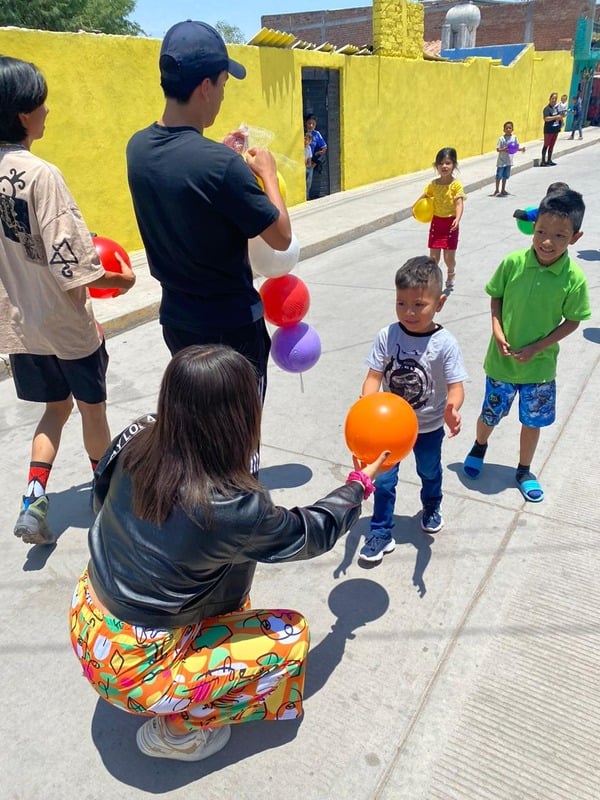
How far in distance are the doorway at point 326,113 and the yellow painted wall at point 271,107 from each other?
17 cm

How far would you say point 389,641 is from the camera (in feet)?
7.73

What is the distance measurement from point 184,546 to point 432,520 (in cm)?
161

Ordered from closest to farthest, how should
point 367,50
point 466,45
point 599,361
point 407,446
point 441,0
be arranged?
1. point 407,446
2. point 599,361
3. point 367,50
4. point 466,45
5. point 441,0

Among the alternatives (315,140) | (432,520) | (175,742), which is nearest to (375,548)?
(432,520)

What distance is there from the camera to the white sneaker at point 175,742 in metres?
1.90

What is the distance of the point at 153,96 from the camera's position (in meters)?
8.03

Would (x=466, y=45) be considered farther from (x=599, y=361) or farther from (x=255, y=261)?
(x=255, y=261)

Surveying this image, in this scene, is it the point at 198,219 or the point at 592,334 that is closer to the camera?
the point at 198,219

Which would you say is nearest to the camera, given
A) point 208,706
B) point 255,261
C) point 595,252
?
point 208,706

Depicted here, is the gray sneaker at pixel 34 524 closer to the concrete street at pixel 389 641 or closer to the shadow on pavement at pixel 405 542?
the concrete street at pixel 389 641

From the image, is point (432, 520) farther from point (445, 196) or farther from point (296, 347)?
point (445, 196)

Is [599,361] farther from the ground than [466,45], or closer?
closer

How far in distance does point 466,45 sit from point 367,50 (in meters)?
18.2

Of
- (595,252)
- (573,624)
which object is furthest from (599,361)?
(595,252)
